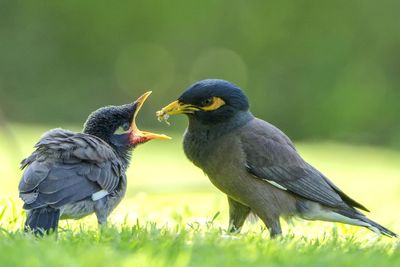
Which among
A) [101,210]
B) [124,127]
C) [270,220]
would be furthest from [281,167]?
[101,210]

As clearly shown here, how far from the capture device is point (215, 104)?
25.2 ft

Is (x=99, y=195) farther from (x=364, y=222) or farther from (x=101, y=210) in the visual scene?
(x=364, y=222)

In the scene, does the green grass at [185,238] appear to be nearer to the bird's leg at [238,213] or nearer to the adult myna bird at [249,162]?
the bird's leg at [238,213]

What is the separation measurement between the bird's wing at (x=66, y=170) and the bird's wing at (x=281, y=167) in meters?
1.04

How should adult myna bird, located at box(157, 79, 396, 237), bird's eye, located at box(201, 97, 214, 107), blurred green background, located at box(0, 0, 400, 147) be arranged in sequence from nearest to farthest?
adult myna bird, located at box(157, 79, 396, 237), bird's eye, located at box(201, 97, 214, 107), blurred green background, located at box(0, 0, 400, 147)

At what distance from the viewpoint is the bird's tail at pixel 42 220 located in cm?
653

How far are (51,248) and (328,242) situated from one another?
2.06m

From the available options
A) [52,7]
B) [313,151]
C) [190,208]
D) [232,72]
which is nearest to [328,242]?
[190,208]

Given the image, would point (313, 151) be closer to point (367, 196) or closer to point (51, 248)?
point (367, 196)

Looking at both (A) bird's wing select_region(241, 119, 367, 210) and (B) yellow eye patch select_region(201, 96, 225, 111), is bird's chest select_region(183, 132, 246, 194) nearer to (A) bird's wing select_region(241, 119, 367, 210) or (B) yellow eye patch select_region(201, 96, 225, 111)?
(A) bird's wing select_region(241, 119, 367, 210)

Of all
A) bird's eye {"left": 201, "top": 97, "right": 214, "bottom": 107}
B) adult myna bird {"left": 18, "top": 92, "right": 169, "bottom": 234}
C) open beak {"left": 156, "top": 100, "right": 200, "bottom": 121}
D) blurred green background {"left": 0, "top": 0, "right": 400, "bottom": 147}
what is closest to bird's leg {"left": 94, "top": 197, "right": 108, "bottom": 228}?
adult myna bird {"left": 18, "top": 92, "right": 169, "bottom": 234}

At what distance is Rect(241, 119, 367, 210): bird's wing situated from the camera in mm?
7605

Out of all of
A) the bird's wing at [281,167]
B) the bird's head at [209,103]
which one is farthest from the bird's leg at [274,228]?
the bird's head at [209,103]

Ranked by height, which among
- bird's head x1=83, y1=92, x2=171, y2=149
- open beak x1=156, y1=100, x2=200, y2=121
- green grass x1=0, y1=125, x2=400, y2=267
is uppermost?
open beak x1=156, y1=100, x2=200, y2=121
